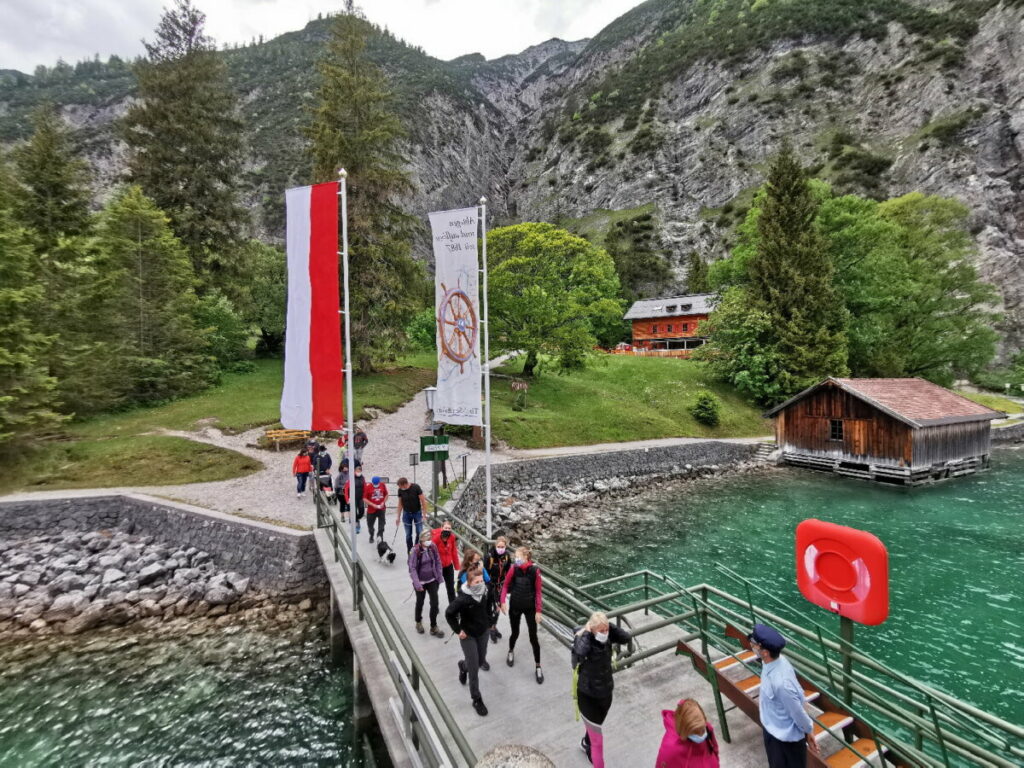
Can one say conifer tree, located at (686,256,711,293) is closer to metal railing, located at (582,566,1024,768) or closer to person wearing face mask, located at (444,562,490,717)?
metal railing, located at (582,566,1024,768)

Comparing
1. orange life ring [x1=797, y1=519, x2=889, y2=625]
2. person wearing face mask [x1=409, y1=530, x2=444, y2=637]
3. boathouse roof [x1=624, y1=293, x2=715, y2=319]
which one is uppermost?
boathouse roof [x1=624, y1=293, x2=715, y2=319]

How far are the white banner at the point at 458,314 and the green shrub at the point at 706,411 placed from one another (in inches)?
1192

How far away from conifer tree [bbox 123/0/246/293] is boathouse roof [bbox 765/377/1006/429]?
44333 mm

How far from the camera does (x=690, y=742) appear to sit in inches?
165

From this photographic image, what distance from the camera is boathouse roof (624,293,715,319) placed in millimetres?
68750

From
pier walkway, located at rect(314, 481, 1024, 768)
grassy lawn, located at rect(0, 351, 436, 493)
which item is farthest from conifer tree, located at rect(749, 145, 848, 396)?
pier walkway, located at rect(314, 481, 1024, 768)

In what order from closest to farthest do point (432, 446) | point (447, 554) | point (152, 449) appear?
1. point (447, 554)
2. point (432, 446)
3. point (152, 449)

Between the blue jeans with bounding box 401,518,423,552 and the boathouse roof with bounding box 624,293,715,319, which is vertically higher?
the boathouse roof with bounding box 624,293,715,319

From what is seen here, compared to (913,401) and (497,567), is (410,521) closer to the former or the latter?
(497,567)

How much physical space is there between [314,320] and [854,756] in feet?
37.0

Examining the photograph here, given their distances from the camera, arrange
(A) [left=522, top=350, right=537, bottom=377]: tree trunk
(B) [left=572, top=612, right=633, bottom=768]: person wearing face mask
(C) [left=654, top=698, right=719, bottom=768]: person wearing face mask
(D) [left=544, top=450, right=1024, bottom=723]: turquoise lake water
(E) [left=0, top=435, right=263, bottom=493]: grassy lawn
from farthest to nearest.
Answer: (A) [left=522, top=350, right=537, bottom=377]: tree trunk < (E) [left=0, top=435, right=263, bottom=493]: grassy lawn < (D) [left=544, top=450, right=1024, bottom=723]: turquoise lake water < (B) [left=572, top=612, right=633, bottom=768]: person wearing face mask < (C) [left=654, top=698, right=719, bottom=768]: person wearing face mask

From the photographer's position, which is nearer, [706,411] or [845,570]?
[845,570]

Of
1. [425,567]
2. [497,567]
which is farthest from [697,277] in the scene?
[425,567]

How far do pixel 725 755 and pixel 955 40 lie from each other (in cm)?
13736
